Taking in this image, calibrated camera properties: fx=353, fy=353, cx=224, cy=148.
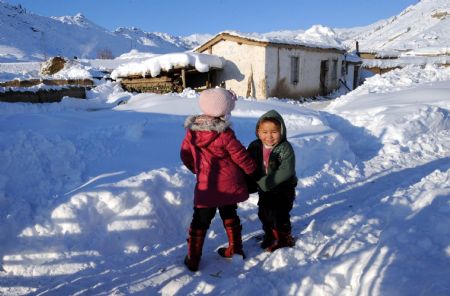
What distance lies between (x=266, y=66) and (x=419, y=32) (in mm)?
46892

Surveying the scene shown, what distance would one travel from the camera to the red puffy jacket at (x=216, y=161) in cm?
297

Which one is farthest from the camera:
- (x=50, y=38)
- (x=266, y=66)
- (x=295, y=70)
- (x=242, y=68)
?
(x=50, y=38)

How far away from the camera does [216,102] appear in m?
2.94

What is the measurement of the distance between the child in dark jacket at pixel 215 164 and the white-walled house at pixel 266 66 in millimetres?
14403

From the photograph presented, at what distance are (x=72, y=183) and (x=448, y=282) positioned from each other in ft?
12.7

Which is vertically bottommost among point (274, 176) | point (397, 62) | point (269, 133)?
point (274, 176)

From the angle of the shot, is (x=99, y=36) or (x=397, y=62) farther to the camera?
(x=99, y=36)

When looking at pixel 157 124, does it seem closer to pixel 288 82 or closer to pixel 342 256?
pixel 342 256

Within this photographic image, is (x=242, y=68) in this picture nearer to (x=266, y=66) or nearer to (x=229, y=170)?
(x=266, y=66)

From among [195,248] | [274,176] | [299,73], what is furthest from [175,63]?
[195,248]

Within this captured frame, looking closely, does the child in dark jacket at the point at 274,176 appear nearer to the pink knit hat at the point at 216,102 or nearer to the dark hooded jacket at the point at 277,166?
the dark hooded jacket at the point at 277,166

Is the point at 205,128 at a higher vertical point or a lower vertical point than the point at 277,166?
higher

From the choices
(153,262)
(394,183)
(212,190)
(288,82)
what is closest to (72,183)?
(153,262)

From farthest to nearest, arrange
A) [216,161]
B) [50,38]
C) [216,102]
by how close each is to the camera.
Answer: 1. [50,38]
2. [216,161]
3. [216,102]
